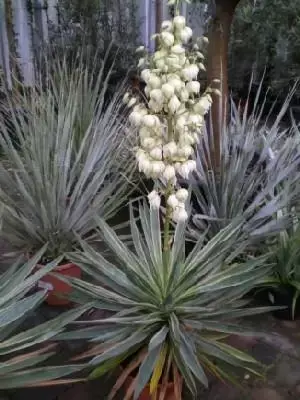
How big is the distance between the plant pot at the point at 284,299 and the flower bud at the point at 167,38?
1.46 metres

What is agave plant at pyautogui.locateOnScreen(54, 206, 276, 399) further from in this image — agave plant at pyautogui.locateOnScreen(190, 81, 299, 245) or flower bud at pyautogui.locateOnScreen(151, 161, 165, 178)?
agave plant at pyautogui.locateOnScreen(190, 81, 299, 245)

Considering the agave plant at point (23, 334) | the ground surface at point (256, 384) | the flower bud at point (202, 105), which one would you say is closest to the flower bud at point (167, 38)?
the flower bud at point (202, 105)

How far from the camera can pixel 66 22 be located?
6.54m

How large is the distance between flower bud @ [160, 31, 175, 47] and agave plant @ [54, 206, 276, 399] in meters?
0.75

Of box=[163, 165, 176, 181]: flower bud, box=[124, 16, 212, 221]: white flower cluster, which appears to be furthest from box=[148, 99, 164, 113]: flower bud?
box=[163, 165, 176, 181]: flower bud

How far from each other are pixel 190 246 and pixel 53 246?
816 mm

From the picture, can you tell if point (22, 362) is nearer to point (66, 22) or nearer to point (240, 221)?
point (240, 221)

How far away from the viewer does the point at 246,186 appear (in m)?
2.75

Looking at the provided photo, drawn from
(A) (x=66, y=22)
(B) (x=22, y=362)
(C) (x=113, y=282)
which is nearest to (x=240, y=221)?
(C) (x=113, y=282)

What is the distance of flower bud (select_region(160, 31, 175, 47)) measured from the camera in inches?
63.1

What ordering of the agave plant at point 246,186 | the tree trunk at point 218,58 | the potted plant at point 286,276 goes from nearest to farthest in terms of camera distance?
the potted plant at point 286,276 < the agave plant at point 246,186 < the tree trunk at point 218,58

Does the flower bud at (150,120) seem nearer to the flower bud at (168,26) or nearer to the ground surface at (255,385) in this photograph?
the flower bud at (168,26)

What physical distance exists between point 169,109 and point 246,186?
3.98 feet

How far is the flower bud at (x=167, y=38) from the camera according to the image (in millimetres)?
1602
